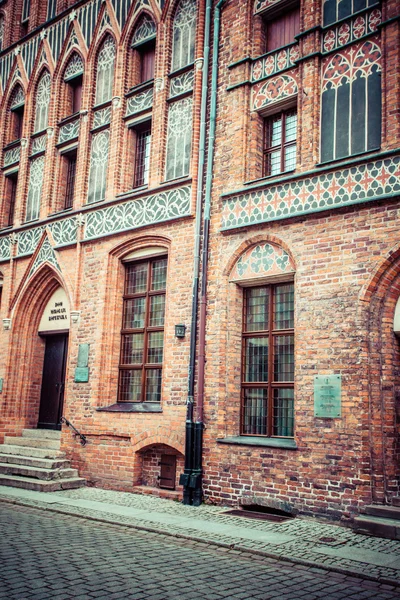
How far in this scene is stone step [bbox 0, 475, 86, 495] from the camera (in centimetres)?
1262

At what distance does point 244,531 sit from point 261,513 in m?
1.67

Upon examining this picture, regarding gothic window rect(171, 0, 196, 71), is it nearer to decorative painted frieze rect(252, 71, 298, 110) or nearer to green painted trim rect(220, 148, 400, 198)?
decorative painted frieze rect(252, 71, 298, 110)

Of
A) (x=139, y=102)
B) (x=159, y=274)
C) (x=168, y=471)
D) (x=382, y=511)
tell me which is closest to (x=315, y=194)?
(x=159, y=274)

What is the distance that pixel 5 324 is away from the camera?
55.2ft

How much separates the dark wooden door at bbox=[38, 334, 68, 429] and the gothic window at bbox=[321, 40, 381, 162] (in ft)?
29.6

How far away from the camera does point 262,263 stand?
1141 centimetres

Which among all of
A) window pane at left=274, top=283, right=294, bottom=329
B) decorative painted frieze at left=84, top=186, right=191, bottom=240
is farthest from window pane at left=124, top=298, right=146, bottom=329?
window pane at left=274, top=283, right=294, bottom=329

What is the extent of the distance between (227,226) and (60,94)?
26.7 feet

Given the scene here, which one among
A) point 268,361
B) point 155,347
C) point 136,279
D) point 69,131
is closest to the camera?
point 268,361

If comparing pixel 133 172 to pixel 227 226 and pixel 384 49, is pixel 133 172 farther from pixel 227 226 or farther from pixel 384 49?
pixel 384 49

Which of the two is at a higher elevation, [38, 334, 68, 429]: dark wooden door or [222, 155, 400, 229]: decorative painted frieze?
[222, 155, 400, 229]: decorative painted frieze

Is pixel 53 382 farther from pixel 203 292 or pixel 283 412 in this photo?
pixel 283 412

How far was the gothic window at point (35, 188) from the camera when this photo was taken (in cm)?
1712

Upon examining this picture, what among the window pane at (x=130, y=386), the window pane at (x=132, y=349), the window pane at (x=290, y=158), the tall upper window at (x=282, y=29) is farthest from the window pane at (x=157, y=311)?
the tall upper window at (x=282, y=29)
